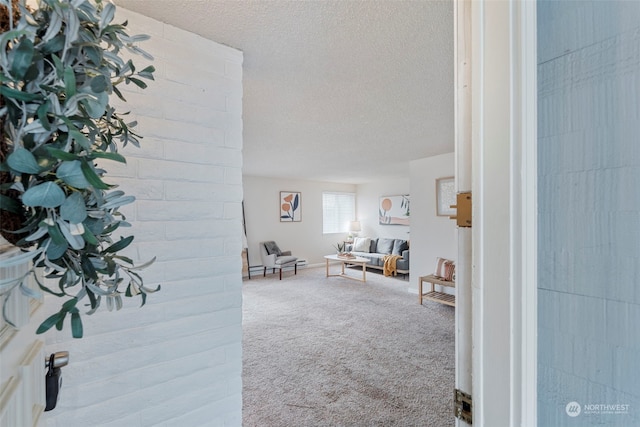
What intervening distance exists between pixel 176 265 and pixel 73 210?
0.98 m

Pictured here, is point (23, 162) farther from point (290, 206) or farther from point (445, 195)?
point (290, 206)

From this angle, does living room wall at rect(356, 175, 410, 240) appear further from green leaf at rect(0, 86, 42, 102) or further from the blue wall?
green leaf at rect(0, 86, 42, 102)

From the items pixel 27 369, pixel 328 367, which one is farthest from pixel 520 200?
pixel 328 367

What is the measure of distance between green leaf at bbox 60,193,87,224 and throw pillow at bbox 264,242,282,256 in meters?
6.17

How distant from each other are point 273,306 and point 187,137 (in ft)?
11.4

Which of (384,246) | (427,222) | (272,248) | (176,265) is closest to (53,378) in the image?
(176,265)

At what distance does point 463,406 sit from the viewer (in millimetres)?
666

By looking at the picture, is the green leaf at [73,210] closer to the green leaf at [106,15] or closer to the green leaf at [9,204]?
the green leaf at [9,204]

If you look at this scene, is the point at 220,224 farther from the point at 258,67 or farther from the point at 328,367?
the point at 328,367

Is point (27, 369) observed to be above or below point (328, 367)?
above

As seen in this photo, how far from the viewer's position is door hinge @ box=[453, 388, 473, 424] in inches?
25.7

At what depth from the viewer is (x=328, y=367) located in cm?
264

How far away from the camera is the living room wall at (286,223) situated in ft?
21.6

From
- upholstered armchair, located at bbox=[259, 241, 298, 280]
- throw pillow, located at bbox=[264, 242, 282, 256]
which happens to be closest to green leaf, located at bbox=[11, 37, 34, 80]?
upholstered armchair, located at bbox=[259, 241, 298, 280]
